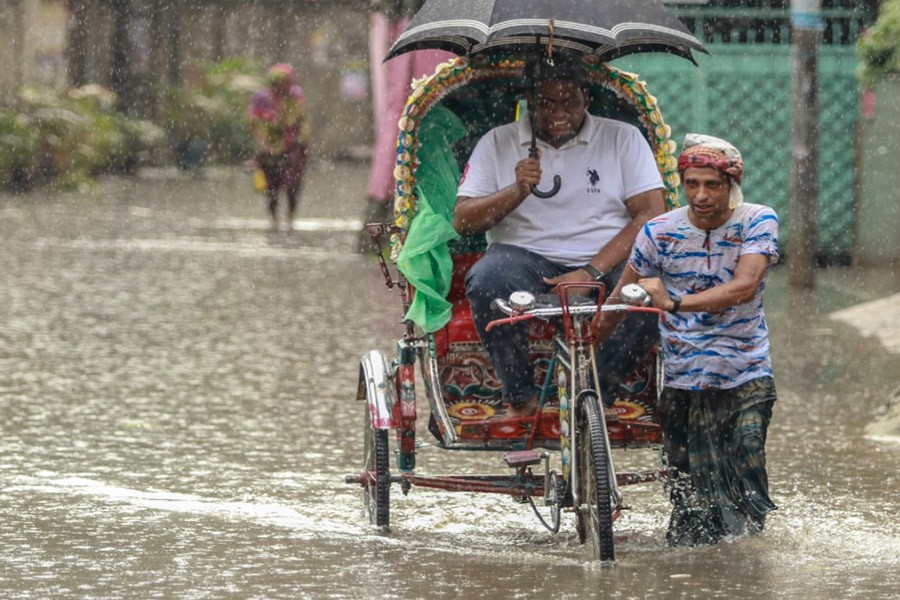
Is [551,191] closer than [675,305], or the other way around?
[675,305]

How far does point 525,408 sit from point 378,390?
65 cm

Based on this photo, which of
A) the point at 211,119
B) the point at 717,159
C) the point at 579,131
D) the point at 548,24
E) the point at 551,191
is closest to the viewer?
the point at 717,159

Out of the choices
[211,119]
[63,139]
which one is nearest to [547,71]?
[63,139]

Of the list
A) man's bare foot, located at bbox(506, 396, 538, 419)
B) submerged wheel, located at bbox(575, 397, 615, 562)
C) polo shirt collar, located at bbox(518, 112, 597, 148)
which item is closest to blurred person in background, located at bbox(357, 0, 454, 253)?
polo shirt collar, located at bbox(518, 112, 597, 148)

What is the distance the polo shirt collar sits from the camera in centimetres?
688

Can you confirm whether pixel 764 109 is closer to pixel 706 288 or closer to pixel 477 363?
pixel 477 363

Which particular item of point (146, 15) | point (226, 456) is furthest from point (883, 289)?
point (146, 15)

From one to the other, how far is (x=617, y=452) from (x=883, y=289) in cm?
661

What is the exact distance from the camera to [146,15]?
132 feet

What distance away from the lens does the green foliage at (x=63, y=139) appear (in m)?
27.5

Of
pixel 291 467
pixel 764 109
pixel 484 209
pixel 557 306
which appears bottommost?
pixel 291 467

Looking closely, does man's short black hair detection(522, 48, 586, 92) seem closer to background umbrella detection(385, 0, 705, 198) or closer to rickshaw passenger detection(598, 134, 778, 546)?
background umbrella detection(385, 0, 705, 198)

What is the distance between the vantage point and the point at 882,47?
14.2 metres

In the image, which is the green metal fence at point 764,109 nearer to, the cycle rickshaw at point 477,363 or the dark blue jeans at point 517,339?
the cycle rickshaw at point 477,363
